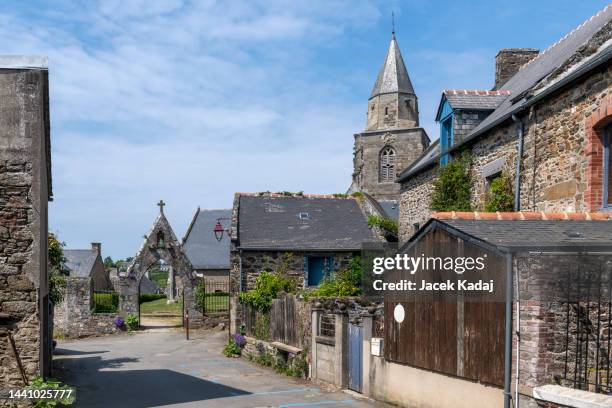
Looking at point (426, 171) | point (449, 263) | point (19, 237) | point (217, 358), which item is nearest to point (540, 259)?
point (449, 263)

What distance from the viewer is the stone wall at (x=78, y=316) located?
2525cm

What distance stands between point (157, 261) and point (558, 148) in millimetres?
19922

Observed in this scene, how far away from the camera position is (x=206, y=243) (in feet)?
138

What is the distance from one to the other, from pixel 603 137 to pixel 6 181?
387 inches

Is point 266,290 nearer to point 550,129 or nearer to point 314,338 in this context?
point 314,338

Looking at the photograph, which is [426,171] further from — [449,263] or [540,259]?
[540,259]

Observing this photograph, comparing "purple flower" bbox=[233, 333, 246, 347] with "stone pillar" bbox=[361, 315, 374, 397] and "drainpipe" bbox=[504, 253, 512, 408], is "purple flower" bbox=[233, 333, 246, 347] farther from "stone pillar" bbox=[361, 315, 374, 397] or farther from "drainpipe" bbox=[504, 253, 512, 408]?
"drainpipe" bbox=[504, 253, 512, 408]

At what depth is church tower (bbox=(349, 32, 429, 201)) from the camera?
49.8 metres

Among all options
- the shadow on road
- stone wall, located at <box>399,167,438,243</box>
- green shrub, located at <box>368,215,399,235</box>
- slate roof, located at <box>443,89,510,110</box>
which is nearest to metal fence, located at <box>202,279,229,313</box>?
green shrub, located at <box>368,215,399,235</box>

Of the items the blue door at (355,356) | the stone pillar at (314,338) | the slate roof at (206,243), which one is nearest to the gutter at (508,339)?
the blue door at (355,356)

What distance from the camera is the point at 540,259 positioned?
753 cm

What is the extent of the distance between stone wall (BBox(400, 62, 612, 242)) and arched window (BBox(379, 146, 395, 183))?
36.5m

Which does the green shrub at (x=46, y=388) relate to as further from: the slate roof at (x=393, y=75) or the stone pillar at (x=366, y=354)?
the slate roof at (x=393, y=75)

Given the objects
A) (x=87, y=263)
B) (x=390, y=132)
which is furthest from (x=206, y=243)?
(x=390, y=132)
